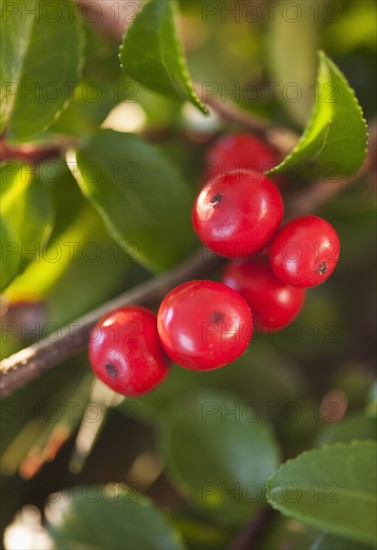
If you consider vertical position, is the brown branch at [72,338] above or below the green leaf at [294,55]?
below

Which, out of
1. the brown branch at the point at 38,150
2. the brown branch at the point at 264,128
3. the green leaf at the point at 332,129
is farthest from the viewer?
the brown branch at the point at 264,128

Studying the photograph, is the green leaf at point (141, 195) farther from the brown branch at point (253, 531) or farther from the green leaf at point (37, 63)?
the brown branch at point (253, 531)

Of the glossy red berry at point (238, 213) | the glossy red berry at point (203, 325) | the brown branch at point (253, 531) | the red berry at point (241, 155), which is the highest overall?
the glossy red berry at point (238, 213)

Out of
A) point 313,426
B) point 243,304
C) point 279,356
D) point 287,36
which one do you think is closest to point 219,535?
point 313,426

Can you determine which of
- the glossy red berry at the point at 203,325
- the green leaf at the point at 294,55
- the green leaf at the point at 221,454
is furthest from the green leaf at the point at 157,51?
the green leaf at the point at 221,454

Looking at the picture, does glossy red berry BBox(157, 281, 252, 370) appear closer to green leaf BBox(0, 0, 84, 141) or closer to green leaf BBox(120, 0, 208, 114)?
green leaf BBox(120, 0, 208, 114)

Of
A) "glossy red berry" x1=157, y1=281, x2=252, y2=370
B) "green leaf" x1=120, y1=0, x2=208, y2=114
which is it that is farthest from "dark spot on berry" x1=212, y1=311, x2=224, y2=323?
"green leaf" x1=120, y1=0, x2=208, y2=114

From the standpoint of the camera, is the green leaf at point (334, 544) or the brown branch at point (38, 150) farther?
the brown branch at point (38, 150)

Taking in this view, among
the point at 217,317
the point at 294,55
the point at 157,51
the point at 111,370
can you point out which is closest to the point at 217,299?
the point at 217,317
